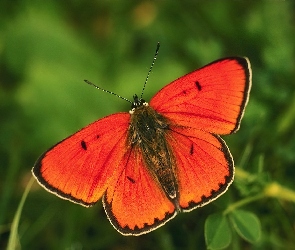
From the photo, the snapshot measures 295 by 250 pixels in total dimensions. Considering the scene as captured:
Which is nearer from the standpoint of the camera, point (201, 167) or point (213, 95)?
point (201, 167)

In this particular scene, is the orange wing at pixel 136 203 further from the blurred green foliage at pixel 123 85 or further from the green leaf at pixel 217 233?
the blurred green foliage at pixel 123 85

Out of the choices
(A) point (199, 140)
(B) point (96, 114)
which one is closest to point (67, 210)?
(B) point (96, 114)

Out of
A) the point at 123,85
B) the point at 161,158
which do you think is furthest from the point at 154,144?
the point at 123,85

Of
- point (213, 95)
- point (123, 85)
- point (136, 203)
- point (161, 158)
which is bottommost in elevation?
point (123, 85)

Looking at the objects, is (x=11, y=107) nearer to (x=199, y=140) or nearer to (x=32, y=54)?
(x=32, y=54)

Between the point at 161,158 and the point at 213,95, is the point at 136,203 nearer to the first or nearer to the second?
the point at 161,158

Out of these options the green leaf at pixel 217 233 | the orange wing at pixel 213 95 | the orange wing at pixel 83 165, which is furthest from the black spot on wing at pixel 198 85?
the green leaf at pixel 217 233

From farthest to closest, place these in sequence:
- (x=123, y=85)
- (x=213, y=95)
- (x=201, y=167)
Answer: (x=123, y=85) < (x=213, y=95) < (x=201, y=167)
